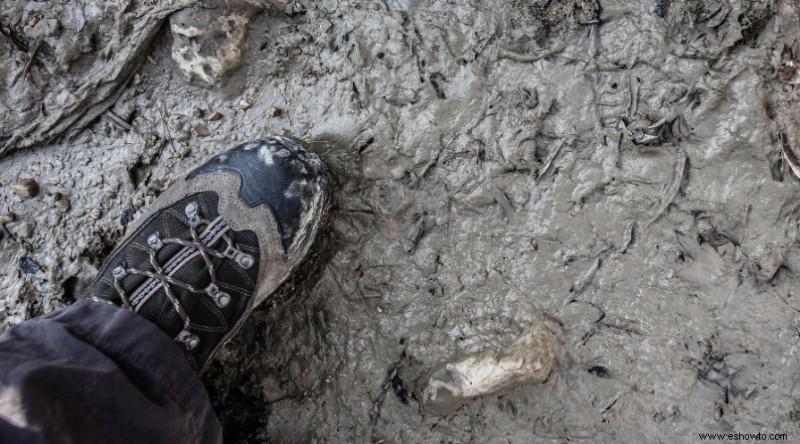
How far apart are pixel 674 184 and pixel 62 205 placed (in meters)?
1.69

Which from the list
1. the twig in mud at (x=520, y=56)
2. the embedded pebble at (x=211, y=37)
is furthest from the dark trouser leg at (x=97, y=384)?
the twig in mud at (x=520, y=56)

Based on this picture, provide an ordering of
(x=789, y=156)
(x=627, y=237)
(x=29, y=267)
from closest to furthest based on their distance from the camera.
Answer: (x=789, y=156)
(x=627, y=237)
(x=29, y=267)

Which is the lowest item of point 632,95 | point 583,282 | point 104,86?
point 583,282

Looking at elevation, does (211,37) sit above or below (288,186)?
above

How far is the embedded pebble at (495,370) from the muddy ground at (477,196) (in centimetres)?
4

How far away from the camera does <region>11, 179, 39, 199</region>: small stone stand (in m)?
1.53

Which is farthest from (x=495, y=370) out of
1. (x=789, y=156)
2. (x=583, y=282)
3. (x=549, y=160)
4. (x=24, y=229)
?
(x=24, y=229)

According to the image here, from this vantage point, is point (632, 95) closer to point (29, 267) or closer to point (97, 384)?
point (97, 384)

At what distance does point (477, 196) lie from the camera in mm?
1373

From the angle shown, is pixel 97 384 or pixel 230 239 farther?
pixel 230 239

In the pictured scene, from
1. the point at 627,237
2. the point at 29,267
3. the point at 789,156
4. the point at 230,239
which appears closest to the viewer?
the point at 789,156

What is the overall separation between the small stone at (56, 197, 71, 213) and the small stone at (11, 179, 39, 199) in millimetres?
83

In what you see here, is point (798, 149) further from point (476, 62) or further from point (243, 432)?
point (243, 432)

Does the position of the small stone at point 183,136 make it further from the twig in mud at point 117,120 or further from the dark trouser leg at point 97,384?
the dark trouser leg at point 97,384
